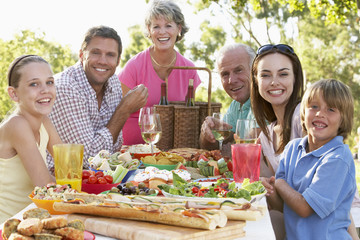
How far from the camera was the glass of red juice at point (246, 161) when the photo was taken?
2404 millimetres

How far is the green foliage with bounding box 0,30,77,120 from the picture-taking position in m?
17.1

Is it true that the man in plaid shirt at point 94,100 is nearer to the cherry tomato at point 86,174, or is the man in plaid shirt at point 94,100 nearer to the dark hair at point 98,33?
the dark hair at point 98,33

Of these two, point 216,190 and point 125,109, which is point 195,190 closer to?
point 216,190

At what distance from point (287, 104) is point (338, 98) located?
0.70m

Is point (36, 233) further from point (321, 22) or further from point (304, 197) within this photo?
point (321, 22)

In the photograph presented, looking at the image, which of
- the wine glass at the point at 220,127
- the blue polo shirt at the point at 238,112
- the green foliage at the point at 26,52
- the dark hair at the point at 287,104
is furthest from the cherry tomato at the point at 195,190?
the green foliage at the point at 26,52

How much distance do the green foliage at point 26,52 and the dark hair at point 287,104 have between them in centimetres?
1433

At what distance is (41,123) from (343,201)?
1.79 meters

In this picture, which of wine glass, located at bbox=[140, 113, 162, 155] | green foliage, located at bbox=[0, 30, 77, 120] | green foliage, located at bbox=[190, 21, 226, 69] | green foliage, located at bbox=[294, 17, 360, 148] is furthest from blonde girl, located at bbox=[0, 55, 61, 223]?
green foliage, located at bbox=[190, 21, 226, 69]

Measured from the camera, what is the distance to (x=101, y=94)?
4.03 metres

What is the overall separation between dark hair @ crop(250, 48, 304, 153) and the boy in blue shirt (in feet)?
1.40

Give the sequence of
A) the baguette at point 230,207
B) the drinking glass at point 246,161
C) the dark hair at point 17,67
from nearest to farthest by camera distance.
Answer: the baguette at point 230,207 < the drinking glass at point 246,161 < the dark hair at point 17,67

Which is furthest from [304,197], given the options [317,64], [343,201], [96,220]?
[317,64]

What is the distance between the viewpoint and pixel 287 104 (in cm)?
317
